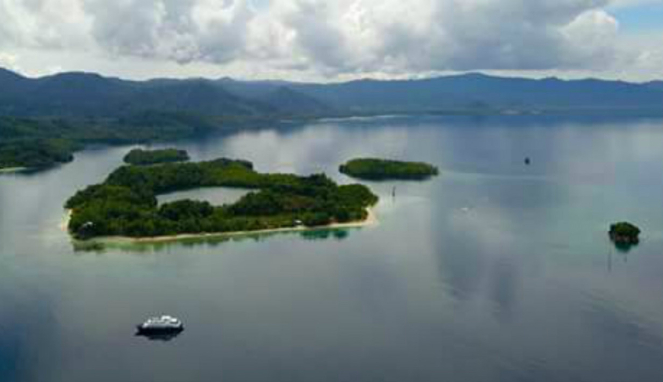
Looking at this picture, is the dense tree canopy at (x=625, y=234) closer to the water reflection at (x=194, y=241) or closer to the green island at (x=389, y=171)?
the water reflection at (x=194, y=241)

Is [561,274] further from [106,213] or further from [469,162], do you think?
[469,162]

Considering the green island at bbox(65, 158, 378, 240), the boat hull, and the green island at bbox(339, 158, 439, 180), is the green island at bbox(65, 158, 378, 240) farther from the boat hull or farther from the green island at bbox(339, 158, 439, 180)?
the boat hull

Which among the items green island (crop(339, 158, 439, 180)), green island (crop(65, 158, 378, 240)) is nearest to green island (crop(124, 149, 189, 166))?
green island (crop(65, 158, 378, 240))

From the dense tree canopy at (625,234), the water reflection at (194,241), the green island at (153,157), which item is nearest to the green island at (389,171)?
the green island at (153,157)

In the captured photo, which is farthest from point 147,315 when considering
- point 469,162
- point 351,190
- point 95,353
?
point 469,162

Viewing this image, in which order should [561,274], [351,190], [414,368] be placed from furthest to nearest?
[351,190], [561,274], [414,368]
